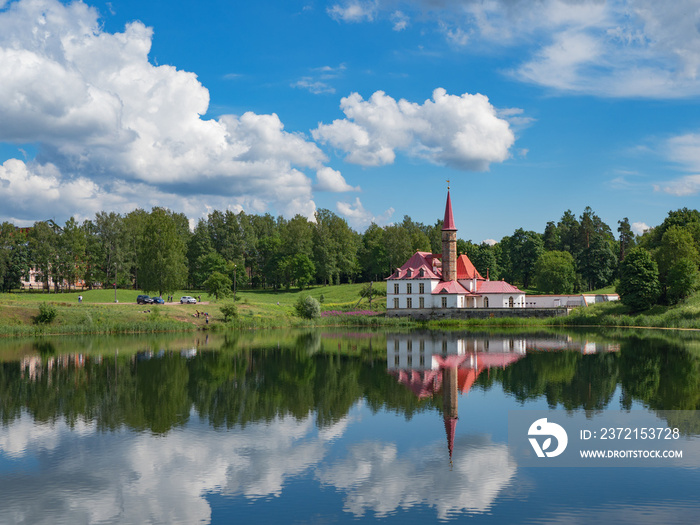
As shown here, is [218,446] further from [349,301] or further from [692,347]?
[349,301]

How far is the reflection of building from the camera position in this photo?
25.3 metres

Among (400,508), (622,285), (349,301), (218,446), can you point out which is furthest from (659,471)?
(349,301)

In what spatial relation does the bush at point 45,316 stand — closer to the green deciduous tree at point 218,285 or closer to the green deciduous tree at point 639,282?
the green deciduous tree at point 218,285

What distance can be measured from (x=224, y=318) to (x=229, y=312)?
1764 millimetres

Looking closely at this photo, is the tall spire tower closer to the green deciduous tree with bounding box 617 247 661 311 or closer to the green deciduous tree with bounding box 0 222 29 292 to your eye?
the green deciduous tree with bounding box 617 247 661 311

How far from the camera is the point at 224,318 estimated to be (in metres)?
66.9

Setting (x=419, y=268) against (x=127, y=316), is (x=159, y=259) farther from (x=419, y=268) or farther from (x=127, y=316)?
(x=419, y=268)

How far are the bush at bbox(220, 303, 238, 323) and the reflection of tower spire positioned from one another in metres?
37.8

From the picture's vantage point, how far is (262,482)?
13617 mm

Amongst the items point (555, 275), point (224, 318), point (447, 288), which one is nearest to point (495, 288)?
point (447, 288)

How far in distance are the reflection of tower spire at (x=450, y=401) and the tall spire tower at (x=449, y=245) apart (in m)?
47.3

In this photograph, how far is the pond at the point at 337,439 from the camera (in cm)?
1206

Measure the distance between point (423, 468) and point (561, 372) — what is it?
58.5 ft

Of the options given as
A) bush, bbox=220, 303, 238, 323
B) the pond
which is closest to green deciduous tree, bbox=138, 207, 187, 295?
bush, bbox=220, 303, 238, 323
